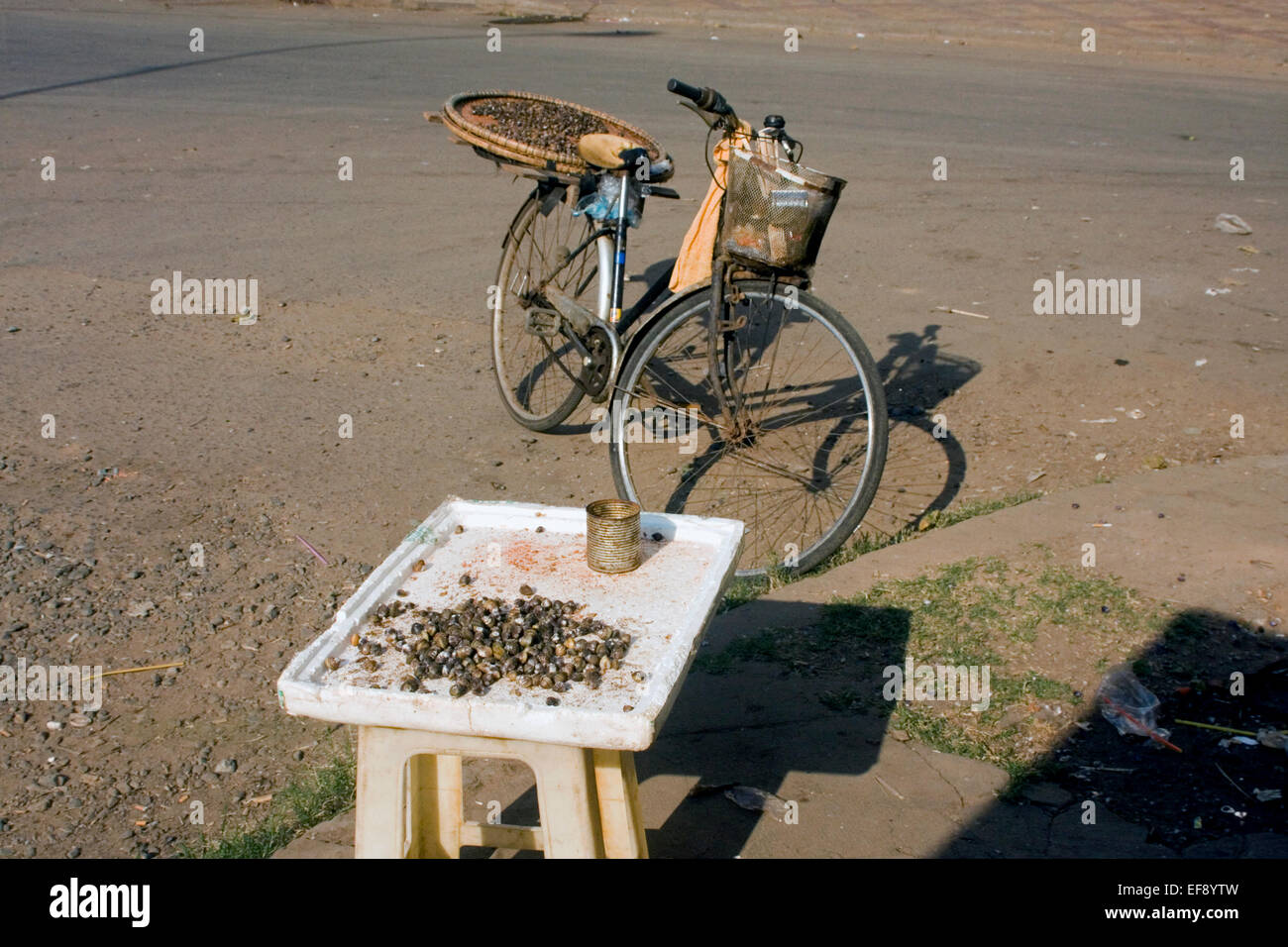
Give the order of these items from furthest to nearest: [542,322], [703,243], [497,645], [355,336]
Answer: [355,336] → [542,322] → [703,243] → [497,645]

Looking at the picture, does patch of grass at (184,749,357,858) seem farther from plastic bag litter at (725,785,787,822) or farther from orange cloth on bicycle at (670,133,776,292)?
orange cloth on bicycle at (670,133,776,292)

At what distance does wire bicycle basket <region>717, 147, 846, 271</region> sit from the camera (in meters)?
3.75

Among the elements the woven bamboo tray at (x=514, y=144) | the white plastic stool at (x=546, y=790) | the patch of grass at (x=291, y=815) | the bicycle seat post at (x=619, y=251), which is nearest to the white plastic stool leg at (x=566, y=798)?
the white plastic stool at (x=546, y=790)

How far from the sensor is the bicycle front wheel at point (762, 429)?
13.3 ft

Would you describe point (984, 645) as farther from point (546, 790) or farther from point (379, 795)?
point (379, 795)

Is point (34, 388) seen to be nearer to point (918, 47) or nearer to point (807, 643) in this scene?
point (807, 643)

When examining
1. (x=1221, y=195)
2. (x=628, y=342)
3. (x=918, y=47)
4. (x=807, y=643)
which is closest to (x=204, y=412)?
(x=628, y=342)

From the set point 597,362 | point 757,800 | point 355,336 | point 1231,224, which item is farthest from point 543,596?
point 1231,224

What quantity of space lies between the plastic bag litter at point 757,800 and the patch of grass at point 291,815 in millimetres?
970

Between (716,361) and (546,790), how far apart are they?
2.11 metres

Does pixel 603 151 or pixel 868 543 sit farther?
pixel 603 151

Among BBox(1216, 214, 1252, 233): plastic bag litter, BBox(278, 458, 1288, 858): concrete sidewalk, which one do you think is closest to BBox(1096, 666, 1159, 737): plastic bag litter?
BBox(278, 458, 1288, 858): concrete sidewalk

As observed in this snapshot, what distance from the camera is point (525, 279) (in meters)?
5.32

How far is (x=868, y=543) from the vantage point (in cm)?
438
